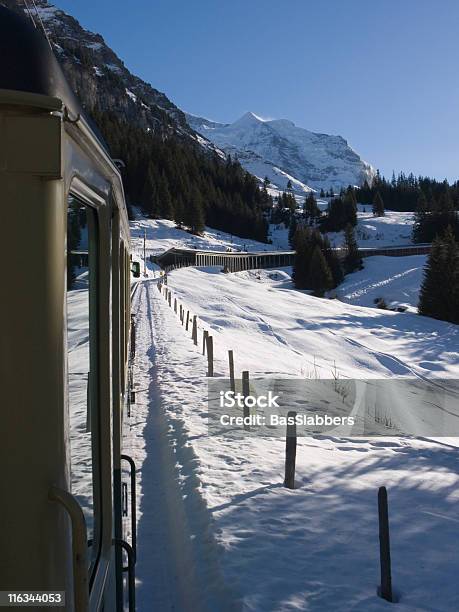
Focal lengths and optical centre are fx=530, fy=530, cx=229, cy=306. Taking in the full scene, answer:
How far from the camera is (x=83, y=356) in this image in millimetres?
2182

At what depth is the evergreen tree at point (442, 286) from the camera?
42.5m

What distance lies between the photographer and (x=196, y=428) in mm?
8570

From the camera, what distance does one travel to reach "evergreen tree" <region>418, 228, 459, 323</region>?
42.5 metres

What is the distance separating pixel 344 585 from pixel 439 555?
3.92 ft

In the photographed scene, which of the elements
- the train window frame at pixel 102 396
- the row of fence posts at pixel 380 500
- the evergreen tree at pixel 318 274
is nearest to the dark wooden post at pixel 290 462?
the row of fence posts at pixel 380 500

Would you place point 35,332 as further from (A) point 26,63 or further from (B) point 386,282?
(B) point 386,282

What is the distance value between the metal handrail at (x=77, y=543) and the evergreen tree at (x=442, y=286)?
44.4 m

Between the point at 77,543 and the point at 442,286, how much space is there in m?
45.3

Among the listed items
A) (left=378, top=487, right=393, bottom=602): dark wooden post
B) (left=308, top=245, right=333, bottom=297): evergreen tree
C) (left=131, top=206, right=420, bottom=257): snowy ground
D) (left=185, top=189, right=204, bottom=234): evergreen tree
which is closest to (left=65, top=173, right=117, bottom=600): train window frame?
(left=378, top=487, right=393, bottom=602): dark wooden post

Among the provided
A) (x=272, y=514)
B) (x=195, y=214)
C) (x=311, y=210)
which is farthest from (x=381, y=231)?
(x=272, y=514)

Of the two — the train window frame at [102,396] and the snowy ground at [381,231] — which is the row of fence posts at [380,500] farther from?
the snowy ground at [381,231]

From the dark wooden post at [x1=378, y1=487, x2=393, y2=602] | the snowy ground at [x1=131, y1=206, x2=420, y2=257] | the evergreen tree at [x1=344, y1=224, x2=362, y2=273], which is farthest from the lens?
the snowy ground at [x1=131, y1=206, x2=420, y2=257]

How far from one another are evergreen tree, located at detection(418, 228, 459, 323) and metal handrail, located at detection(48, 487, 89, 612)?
44376 millimetres

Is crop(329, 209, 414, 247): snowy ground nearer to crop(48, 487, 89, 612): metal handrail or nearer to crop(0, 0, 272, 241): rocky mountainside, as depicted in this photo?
crop(0, 0, 272, 241): rocky mountainside
